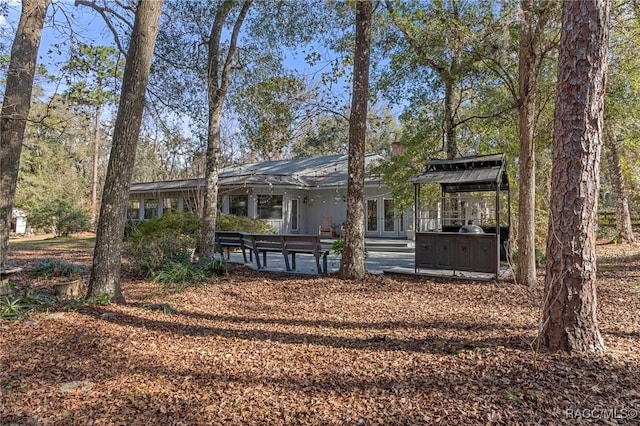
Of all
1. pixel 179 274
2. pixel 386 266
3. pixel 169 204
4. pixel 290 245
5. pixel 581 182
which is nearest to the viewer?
pixel 581 182

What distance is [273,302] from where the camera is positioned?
630cm

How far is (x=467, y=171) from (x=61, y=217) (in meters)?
24.0

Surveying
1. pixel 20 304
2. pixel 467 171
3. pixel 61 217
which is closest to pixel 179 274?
pixel 20 304

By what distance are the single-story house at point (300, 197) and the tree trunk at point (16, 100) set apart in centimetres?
1017

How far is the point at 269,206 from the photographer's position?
64.9 ft

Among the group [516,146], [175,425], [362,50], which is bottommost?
[175,425]

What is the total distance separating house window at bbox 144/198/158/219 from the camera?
81.4 ft

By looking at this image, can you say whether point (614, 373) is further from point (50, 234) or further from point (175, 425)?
point (50, 234)

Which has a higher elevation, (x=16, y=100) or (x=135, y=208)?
(x=16, y=100)

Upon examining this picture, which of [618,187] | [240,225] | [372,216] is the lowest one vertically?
[240,225]

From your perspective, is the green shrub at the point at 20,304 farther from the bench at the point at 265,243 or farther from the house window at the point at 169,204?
the house window at the point at 169,204

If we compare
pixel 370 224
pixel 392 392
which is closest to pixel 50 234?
pixel 370 224

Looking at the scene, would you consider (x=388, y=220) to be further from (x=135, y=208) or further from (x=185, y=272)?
(x=135, y=208)

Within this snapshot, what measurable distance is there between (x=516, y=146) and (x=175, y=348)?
994cm
